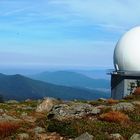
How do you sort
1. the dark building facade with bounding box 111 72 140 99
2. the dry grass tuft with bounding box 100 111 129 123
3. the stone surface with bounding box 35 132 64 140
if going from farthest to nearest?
the dark building facade with bounding box 111 72 140 99, the dry grass tuft with bounding box 100 111 129 123, the stone surface with bounding box 35 132 64 140

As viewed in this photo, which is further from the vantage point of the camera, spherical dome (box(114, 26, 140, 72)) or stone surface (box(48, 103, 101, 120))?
spherical dome (box(114, 26, 140, 72))

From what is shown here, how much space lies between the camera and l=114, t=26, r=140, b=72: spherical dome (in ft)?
186

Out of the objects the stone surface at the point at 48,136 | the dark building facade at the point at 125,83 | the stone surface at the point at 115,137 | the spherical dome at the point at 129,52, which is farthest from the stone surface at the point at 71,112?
the spherical dome at the point at 129,52

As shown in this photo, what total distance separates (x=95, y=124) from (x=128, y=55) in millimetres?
38376

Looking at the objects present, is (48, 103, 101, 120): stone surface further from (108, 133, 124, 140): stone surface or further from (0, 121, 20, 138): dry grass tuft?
(108, 133, 124, 140): stone surface

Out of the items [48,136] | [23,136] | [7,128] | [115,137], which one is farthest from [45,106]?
[115,137]

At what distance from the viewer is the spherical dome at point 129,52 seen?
56750 mm

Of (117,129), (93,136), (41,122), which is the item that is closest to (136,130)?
(117,129)

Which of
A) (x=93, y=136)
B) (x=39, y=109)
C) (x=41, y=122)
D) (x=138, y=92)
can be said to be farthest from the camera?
(x=138, y=92)

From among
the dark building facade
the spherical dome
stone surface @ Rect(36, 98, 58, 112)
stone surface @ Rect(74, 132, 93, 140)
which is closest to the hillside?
stone surface @ Rect(74, 132, 93, 140)

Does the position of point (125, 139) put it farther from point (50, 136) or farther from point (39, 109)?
point (39, 109)

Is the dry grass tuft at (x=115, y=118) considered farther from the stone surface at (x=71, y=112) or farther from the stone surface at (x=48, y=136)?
the stone surface at (x=48, y=136)

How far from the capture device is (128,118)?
21.9 metres

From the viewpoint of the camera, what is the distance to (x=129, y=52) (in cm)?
5716
